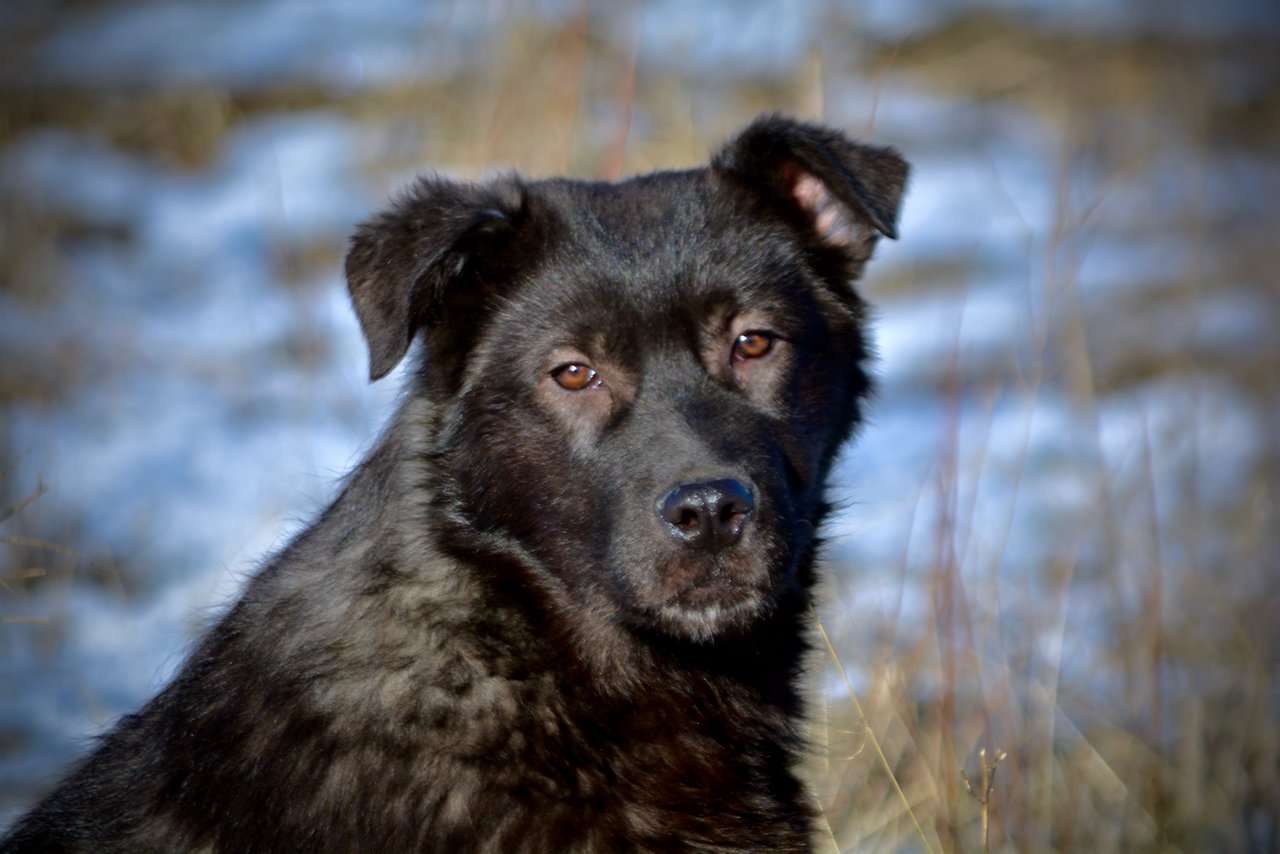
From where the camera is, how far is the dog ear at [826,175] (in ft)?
11.0

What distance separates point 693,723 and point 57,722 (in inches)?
125

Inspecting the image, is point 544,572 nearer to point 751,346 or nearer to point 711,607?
point 711,607

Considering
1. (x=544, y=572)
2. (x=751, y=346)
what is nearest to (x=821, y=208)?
(x=751, y=346)

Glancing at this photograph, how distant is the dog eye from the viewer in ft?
10.8

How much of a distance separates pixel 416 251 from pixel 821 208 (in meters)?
1.30

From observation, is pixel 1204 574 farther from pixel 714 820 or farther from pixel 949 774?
pixel 714 820

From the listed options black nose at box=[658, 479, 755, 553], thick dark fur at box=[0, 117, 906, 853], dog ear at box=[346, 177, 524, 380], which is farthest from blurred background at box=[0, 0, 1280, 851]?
black nose at box=[658, 479, 755, 553]

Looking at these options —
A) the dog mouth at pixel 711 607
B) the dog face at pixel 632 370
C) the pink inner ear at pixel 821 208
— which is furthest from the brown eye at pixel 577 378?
the pink inner ear at pixel 821 208

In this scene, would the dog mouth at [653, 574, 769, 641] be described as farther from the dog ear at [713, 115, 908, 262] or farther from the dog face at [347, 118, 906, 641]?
the dog ear at [713, 115, 908, 262]

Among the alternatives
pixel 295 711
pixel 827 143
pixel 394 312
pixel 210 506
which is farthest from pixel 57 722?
pixel 827 143

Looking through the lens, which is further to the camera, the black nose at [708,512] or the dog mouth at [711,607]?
the dog mouth at [711,607]

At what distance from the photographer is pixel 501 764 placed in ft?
9.11

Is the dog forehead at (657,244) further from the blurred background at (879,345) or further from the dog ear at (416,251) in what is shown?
the blurred background at (879,345)

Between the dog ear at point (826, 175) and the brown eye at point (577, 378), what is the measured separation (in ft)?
2.56
